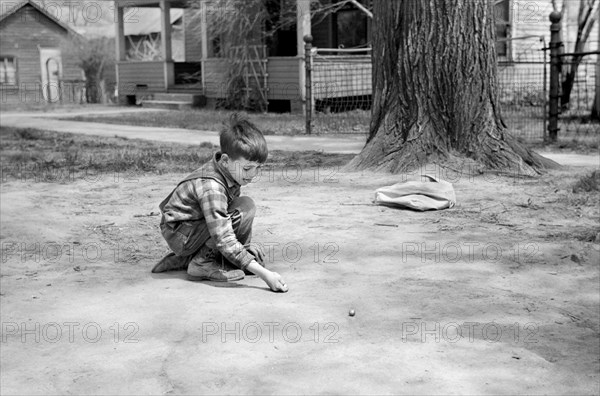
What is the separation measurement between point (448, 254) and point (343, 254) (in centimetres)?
69

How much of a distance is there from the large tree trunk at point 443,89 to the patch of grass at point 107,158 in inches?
56.1

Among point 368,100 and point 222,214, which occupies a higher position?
point 368,100

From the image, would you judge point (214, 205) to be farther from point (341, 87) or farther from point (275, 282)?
point (341, 87)

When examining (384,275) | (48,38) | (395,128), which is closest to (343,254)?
(384,275)

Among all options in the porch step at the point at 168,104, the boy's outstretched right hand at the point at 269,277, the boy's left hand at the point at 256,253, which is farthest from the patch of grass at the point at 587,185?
the porch step at the point at 168,104

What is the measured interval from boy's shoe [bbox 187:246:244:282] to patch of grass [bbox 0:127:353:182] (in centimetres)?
453

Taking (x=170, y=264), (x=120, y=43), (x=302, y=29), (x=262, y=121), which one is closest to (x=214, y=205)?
(x=170, y=264)

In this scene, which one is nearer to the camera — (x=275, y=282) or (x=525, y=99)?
(x=275, y=282)

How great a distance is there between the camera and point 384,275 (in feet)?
16.4

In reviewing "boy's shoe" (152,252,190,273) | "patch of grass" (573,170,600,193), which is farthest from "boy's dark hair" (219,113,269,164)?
"patch of grass" (573,170,600,193)

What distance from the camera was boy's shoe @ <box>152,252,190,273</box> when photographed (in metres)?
5.12

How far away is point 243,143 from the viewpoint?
448 cm

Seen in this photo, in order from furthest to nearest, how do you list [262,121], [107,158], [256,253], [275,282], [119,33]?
[119,33]
[262,121]
[107,158]
[256,253]
[275,282]

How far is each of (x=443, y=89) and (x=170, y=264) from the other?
13.4ft
